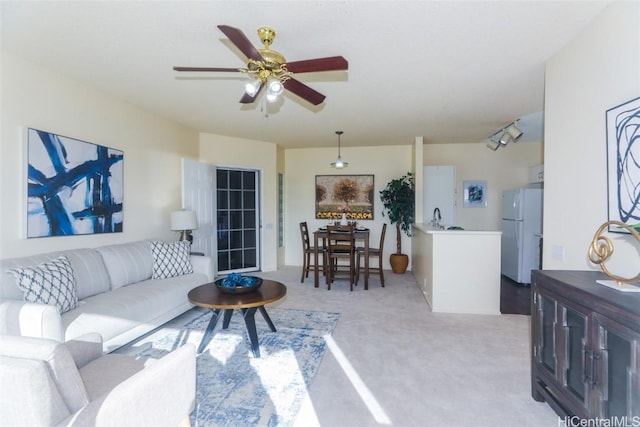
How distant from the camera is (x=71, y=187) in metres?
3.02

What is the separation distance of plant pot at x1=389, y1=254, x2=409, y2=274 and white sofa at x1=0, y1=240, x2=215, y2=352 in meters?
3.53

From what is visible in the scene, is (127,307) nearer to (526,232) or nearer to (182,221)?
(182,221)

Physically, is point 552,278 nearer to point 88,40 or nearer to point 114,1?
point 114,1

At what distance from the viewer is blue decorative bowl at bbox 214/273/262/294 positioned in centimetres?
274

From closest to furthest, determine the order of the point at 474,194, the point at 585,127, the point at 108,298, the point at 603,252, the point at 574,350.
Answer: the point at 574,350
the point at 603,252
the point at 585,127
the point at 108,298
the point at 474,194

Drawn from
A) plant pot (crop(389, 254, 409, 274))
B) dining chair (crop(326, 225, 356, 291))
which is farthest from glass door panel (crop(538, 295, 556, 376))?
plant pot (crop(389, 254, 409, 274))

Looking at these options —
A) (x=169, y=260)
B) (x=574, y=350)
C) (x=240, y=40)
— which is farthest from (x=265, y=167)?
(x=574, y=350)

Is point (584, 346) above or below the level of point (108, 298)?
above

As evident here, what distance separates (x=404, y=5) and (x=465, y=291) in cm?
322

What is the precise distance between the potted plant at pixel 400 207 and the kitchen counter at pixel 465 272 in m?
1.90

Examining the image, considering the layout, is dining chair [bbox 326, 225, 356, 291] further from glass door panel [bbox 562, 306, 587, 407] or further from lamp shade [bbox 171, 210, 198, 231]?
glass door panel [bbox 562, 306, 587, 407]

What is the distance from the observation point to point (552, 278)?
5.91 ft

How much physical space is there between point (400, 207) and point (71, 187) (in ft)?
15.8

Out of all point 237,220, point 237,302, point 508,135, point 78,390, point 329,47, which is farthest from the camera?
point 237,220
